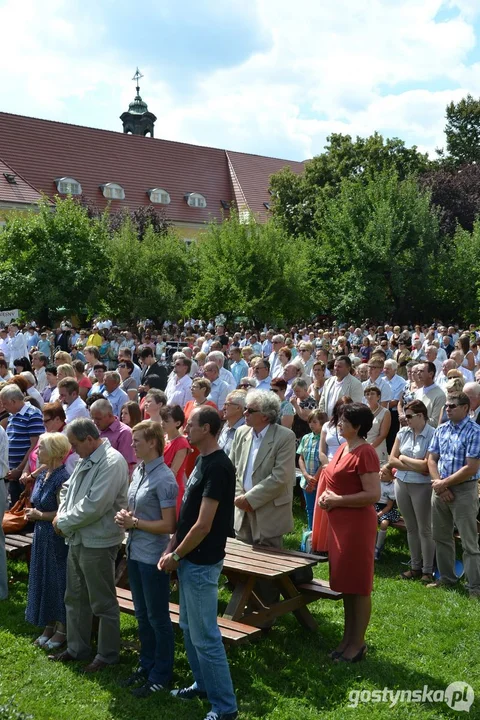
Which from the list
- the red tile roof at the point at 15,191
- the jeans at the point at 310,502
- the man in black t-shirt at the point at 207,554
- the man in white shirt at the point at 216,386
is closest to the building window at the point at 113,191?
the red tile roof at the point at 15,191

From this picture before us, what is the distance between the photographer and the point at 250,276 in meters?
29.2

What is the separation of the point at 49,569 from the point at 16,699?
1.05 metres

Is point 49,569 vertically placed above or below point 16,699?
above

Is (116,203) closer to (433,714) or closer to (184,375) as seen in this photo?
(184,375)

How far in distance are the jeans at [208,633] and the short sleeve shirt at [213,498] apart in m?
0.09

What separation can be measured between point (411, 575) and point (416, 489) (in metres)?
0.83

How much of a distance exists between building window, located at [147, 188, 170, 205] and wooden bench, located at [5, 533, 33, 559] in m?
47.6

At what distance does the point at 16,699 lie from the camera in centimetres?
471

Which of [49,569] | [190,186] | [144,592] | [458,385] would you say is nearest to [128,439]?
[49,569]

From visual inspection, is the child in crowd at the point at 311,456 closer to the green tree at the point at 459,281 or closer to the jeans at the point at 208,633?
the jeans at the point at 208,633

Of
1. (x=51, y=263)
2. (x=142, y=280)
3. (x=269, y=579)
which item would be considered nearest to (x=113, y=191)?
(x=142, y=280)

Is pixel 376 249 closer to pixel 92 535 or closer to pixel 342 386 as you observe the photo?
pixel 342 386

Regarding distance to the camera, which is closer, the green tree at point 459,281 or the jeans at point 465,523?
the jeans at point 465,523

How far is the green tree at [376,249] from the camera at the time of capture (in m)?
32.9
